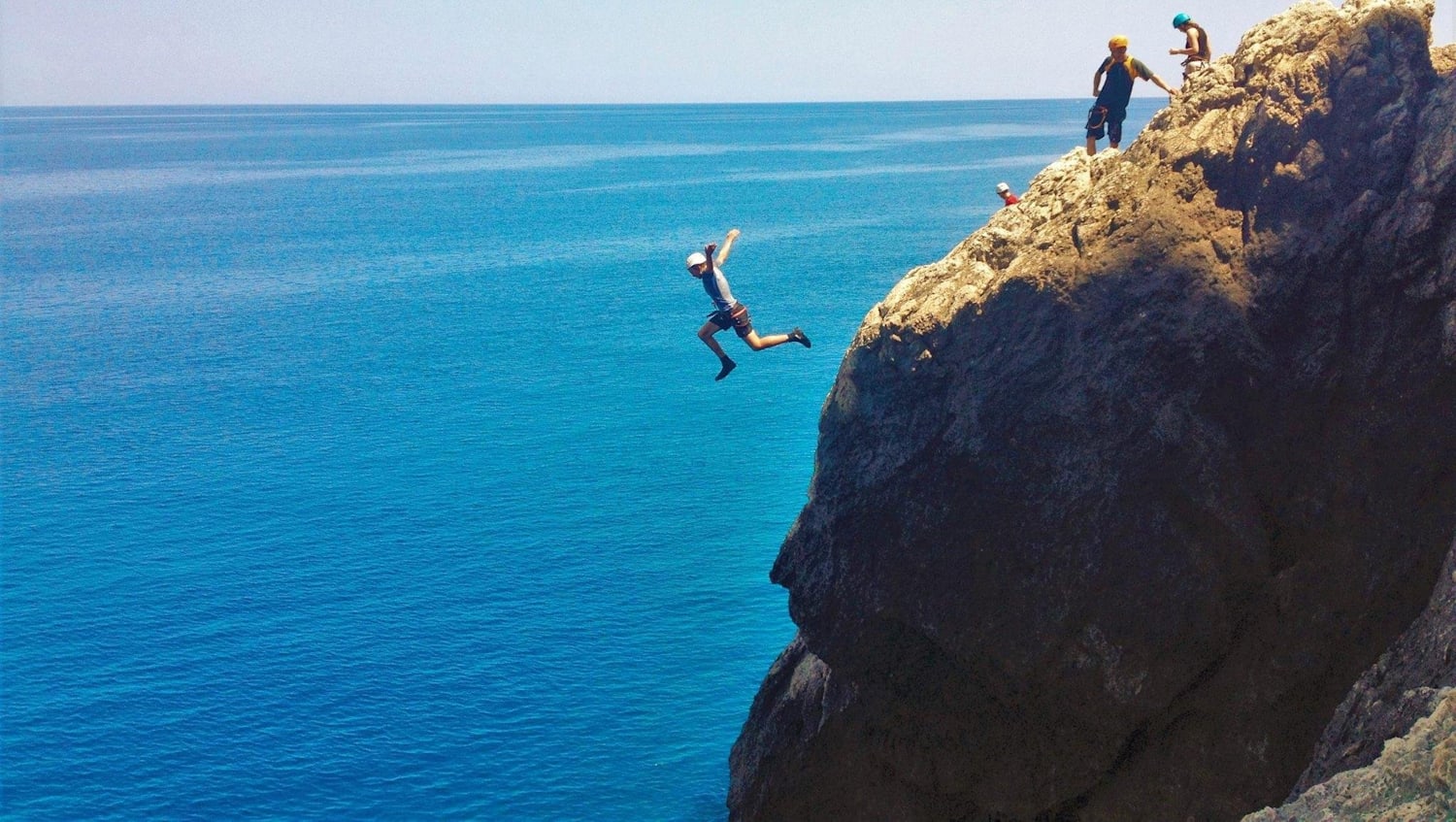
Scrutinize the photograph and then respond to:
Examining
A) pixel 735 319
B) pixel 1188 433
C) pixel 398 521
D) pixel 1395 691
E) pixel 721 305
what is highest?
pixel 398 521

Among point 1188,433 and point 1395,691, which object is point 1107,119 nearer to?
point 1188,433

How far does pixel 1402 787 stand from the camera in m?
8.88

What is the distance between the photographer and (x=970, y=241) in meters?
20.6

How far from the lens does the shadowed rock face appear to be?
17.0m

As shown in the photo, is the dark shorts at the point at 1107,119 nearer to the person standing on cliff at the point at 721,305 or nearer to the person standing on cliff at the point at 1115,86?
the person standing on cliff at the point at 1115,86

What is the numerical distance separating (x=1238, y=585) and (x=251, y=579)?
1473 inches

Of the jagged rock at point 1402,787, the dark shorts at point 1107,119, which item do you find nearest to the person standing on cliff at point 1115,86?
the dark shorts at point 1107,119

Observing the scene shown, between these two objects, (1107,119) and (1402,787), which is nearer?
(1402,787)

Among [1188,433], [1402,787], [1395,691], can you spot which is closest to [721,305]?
[1188,433]

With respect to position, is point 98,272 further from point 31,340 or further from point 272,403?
point 272,403

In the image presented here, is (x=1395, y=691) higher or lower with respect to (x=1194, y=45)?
lower

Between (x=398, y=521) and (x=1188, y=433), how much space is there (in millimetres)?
39060

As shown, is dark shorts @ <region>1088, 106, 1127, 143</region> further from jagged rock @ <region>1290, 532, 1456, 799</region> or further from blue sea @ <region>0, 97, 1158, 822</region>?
blue sea @ <region>0, 97, 1158, 822</region>

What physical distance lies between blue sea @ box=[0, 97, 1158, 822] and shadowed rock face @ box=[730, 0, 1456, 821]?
14945mm
